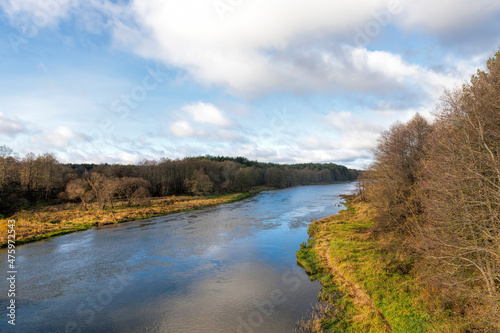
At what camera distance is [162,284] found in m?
18.4

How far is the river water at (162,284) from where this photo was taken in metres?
13.8

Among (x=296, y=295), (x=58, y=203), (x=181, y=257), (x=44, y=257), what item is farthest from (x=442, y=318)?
(x=58, y=203)

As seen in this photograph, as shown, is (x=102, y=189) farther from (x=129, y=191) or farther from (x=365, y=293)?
(x=365, y=293)

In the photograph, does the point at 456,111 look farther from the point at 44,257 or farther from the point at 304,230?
the point at 44,257

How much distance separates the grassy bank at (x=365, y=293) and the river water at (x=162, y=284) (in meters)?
1.16

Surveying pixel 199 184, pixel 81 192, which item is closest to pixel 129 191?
pixel 81 192

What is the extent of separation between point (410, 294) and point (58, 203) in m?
71.9

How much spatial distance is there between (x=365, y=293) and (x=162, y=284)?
1334 centimetres

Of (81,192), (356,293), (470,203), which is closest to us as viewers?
(470,203)

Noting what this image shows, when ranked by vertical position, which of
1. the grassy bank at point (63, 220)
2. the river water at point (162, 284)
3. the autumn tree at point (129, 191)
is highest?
the autumn tree at point (129, 191)

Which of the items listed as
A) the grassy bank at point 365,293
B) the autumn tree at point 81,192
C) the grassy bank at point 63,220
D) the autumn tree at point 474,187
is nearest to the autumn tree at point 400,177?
the grassy bank at point 365,293

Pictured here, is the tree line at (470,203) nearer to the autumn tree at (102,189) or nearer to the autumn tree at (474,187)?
the autumn tree at (474,187)

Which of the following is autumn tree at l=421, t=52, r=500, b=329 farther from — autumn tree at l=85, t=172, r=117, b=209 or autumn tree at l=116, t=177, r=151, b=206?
autumn tree at l=116, t=177, r=151, b=206

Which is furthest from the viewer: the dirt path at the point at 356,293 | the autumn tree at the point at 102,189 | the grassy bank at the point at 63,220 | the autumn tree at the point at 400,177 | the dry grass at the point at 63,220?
the autumn tree at the point at 102,189
